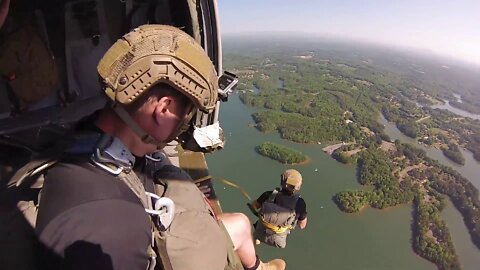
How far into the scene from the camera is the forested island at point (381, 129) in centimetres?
3116

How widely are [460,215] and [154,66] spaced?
3890 centimetres

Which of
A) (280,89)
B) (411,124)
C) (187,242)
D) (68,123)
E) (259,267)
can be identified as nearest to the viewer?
(187,242)

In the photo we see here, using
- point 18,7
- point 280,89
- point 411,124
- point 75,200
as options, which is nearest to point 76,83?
point 18,7

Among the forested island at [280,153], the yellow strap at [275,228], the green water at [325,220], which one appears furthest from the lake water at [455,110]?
the yellow strap at [275,228]

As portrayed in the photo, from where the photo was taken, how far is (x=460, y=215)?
33188 mm

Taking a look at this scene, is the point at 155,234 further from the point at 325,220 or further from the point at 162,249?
the point at 325,220

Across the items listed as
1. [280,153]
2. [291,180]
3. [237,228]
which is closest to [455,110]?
[280,153]

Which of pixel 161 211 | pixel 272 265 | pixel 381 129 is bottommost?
pixel 381 129

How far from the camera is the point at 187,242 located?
4.06ft

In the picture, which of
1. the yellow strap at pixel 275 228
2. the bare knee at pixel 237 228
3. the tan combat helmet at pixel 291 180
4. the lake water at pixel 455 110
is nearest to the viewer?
the bare knee at pixel 237 228

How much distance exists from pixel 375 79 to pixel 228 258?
8576cm

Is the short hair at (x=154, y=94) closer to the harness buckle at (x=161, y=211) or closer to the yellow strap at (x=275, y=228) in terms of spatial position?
the harness buckle at (x=161, y=211)

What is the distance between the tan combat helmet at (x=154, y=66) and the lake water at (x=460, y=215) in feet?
106

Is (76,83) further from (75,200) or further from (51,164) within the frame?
(75,200)
